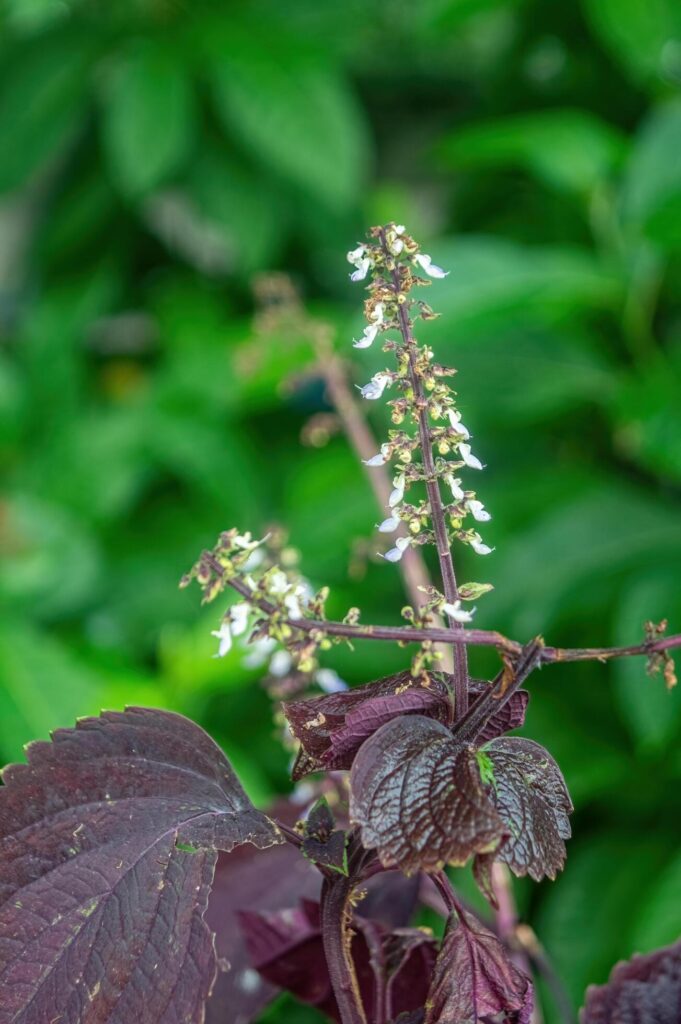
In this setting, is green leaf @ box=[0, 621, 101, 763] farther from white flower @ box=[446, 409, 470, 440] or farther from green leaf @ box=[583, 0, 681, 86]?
green leaf @ box=[583, 0, 681, 86]

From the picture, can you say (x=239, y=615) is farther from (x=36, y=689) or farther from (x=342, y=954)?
(x=36, y=689)

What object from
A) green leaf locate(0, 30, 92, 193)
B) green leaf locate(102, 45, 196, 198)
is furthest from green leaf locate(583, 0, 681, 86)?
green leaf locate(0, 30, 92, 193)

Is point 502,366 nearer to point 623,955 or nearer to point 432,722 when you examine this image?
point 623,955

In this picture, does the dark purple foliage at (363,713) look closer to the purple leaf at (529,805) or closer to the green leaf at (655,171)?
the purple leaf at (529,805)

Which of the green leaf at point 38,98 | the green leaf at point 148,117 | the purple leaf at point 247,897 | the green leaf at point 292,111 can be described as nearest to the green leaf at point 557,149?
the green leaf at point 292,111

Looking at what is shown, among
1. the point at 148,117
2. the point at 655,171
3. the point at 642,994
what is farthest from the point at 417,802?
the point at 148,117
